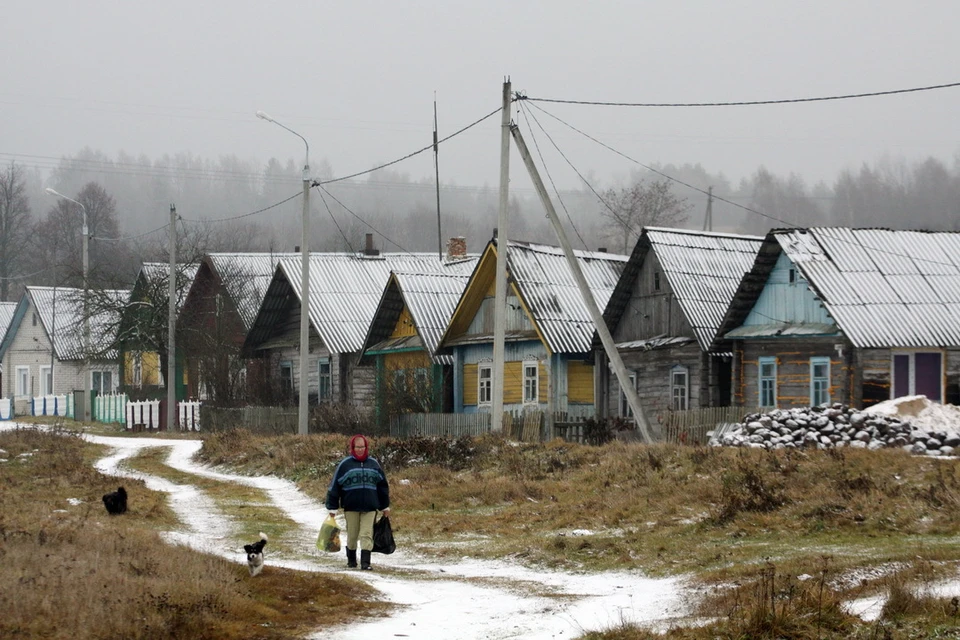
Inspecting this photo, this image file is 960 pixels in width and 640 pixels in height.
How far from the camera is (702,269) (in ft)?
114

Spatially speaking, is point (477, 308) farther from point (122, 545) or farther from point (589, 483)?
point (122, 545)

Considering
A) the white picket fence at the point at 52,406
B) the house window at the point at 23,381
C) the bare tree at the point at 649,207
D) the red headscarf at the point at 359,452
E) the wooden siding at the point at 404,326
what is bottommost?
the white picket fence at the point at 52,406

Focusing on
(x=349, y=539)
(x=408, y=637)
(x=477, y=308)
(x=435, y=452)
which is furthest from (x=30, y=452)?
(x=408, y=637)

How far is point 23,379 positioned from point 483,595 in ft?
213

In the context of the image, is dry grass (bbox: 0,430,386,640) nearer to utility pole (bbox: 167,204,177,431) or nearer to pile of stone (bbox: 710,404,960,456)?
pile of stone (bbox: 710,404,960,456)

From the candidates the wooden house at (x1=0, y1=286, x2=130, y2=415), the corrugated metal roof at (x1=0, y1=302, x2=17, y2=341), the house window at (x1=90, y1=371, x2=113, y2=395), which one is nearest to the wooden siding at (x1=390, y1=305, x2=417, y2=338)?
the wooden house at (x1=0, y1=286, x2=130, y2=415)

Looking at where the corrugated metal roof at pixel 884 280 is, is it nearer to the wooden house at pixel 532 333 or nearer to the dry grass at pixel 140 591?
the wooden house at pixel 532 333

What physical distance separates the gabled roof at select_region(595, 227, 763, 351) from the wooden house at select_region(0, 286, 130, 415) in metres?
33.3

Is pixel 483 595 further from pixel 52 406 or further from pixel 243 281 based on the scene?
pixel 52 406

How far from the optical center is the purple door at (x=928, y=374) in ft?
96.0

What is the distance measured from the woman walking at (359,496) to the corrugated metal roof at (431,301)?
25.2 m

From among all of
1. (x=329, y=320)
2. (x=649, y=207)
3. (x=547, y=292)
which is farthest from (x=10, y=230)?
(x=547, y=292)

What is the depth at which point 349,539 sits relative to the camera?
561 inches

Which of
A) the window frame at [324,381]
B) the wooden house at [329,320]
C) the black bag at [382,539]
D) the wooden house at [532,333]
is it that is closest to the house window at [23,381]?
the wooden house at [329,320]
